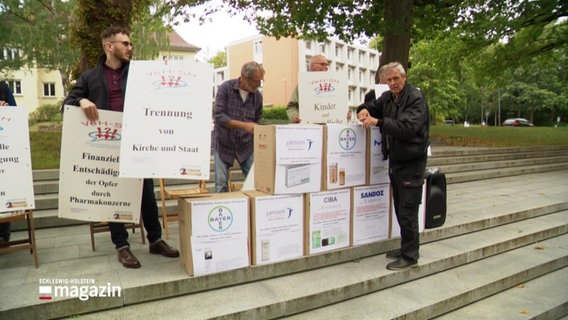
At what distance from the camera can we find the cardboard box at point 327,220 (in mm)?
3562

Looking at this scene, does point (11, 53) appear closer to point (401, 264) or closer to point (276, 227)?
point (276, 227)

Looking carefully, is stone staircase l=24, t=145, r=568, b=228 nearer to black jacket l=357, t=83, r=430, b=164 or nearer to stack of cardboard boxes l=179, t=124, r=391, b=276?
stack of cardboard boxes l=179, t=124, r=391, b=276

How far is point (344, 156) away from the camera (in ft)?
12.1

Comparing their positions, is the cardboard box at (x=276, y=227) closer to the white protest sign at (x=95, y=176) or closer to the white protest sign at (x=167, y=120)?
the white protest sign at (x=167, y=120)

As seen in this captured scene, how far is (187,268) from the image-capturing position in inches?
123

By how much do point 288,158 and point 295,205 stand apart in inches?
17.3

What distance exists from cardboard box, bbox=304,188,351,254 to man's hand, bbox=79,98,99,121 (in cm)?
192

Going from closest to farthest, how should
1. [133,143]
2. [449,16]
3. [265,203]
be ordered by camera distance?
[133,143] < [265,203] < [449,16]

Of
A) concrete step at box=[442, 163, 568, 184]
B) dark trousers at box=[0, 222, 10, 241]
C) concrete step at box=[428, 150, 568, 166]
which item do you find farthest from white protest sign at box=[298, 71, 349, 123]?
concrete step at box=[428, 150, 568, 166]

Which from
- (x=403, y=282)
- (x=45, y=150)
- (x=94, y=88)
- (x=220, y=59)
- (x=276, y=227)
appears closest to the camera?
(x=94, y=88)

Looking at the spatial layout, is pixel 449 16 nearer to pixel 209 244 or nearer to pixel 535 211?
pixel 535 211

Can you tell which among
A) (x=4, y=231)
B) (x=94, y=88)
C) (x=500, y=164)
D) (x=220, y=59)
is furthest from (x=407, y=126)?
(x=220, y=59)

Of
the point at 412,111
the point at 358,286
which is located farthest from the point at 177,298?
the point at 412,111

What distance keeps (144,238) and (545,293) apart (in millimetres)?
4097
